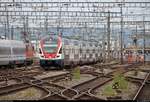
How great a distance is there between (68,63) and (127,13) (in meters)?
26.4

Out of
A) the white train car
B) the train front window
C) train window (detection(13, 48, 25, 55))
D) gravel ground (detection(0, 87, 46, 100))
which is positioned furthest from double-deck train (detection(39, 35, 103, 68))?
gravel ground (detection(0, 87, 46, 100))

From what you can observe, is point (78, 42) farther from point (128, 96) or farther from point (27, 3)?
point (128, 96)

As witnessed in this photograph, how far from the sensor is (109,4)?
4619 cm

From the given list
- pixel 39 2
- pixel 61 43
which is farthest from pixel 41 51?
pixel 39 2

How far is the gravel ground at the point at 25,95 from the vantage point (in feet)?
48.2

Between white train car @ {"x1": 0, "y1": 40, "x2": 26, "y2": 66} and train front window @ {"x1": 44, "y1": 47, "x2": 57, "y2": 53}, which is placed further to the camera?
white train car @ {"x1": 0, "y1": 40, "x2": 26, "y2": 66}

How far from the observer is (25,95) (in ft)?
51.3

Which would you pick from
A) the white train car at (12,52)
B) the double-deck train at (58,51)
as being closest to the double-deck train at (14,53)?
the white train car at (12,52)

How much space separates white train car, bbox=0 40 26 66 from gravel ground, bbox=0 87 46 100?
15.5 metres

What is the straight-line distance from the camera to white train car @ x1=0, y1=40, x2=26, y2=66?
108ft

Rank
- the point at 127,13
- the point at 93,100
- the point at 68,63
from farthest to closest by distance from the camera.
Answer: the point at 127,13, the point at 68,63, the point at 93,100

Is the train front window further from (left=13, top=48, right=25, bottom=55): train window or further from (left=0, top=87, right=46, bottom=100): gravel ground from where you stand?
(left=0, top=87, right=46, bottom=100): gravel ground

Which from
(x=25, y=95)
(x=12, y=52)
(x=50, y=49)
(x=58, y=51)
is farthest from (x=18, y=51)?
(x=25, y=95)

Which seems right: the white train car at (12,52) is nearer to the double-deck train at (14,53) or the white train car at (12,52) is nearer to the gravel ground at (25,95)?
the double-deck train at (14,53)
